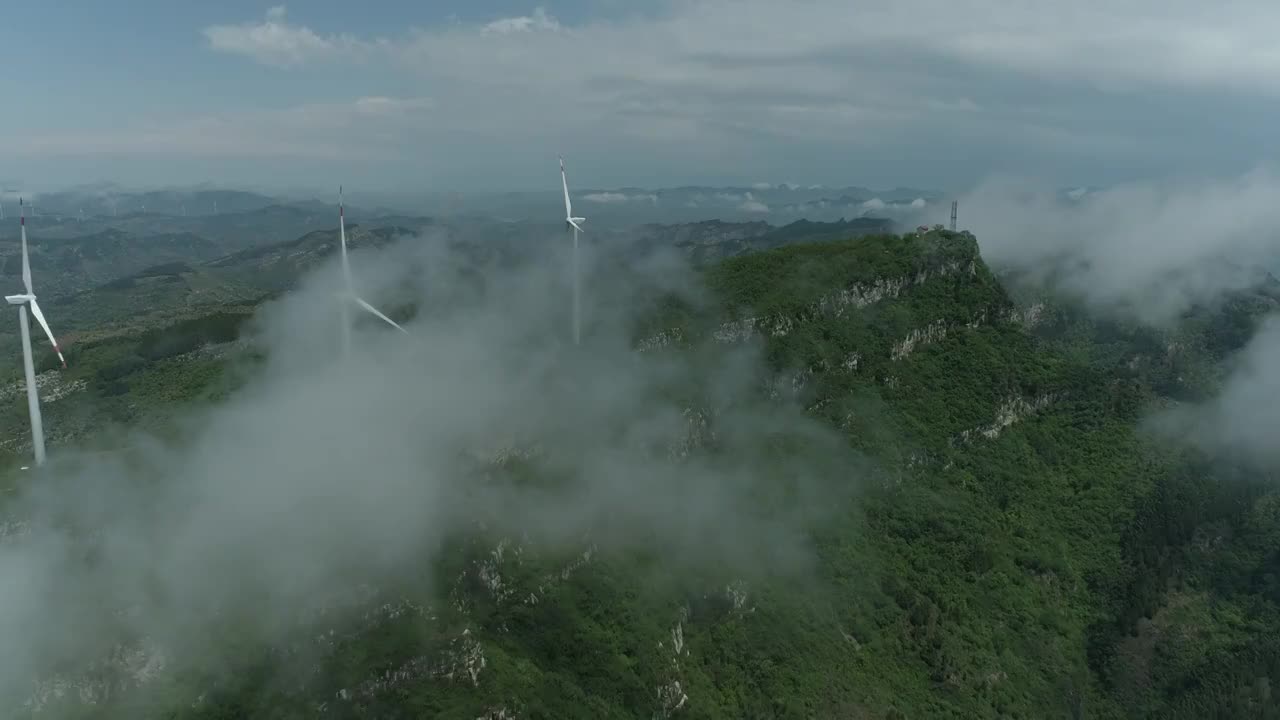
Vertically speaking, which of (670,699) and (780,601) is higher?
(670,699)

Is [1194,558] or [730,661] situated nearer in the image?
[730,661]

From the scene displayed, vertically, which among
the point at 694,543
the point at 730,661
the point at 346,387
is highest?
the point at 346,387

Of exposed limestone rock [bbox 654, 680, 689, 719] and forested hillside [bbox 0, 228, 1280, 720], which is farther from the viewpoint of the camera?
exposed limestone rock [bbox 654, 680, 689, 719]

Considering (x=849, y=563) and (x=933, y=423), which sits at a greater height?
(x=933, y=423)

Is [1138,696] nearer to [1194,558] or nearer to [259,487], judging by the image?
[1194,558]

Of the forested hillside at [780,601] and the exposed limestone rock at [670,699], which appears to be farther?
the exposed limestone rock at [670,699]

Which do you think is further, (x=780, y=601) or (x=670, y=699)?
(x=780, y=601)

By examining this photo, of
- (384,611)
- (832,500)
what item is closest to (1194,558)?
(832,500)

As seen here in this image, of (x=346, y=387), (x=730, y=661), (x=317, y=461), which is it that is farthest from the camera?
(x=346, y=387)
